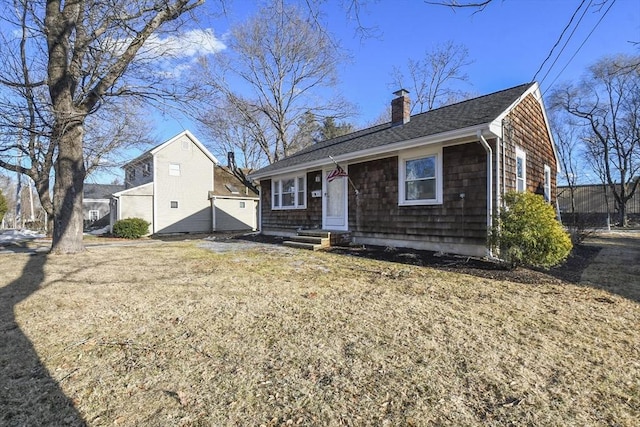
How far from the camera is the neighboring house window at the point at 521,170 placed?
8.24m

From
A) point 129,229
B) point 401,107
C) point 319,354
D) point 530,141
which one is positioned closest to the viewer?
point 319,354

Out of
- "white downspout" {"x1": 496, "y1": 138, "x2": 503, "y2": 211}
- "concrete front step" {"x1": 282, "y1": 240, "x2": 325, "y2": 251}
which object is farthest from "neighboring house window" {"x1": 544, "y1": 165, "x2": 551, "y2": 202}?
"concrete front step" {"x1": 282, "y1": 240, "x2": 325, "y2": 251}

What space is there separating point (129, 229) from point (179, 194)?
4.17 meters

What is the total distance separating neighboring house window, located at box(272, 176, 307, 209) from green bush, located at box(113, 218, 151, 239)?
9.09m

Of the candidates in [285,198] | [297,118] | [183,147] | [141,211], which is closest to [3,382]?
[285,198]

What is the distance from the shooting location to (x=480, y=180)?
707cm

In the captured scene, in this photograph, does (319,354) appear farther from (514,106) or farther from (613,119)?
(613,119)

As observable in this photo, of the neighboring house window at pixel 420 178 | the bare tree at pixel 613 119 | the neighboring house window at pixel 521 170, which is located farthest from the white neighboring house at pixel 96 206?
the bare tree at pixel 613 119

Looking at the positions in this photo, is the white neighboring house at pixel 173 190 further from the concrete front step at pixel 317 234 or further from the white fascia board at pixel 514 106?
the white fascia board at pixel 514 106

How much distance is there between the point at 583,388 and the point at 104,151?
1971cm

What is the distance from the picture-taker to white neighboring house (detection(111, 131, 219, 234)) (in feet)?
63.7

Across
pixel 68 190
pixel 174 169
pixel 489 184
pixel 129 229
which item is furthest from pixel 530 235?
pixel 174 169

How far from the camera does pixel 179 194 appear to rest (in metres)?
20.7

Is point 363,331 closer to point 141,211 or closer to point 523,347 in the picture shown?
point 523,347
